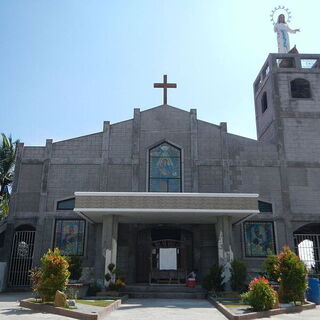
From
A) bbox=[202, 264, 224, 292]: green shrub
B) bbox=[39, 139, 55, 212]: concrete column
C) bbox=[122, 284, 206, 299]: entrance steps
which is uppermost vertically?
bbox=[39, 139, 55, 212]: concrete column

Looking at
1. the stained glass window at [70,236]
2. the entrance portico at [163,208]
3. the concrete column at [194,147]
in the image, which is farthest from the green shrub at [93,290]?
the concrete column at [194,147]

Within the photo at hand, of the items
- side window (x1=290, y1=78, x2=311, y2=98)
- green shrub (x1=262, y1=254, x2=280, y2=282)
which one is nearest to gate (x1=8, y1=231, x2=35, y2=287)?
green shrub (x1=262, y1=254, x2=280, y2=282)

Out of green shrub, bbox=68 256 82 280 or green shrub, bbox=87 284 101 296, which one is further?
green shrub, bbox=68 256 82 280

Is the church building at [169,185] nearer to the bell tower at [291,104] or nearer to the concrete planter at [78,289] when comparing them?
the bell tower at [291,104]

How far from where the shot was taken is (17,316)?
10695 millimetres

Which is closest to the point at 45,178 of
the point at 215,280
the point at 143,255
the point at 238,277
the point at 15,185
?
the point at 15,185

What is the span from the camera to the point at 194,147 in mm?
22891

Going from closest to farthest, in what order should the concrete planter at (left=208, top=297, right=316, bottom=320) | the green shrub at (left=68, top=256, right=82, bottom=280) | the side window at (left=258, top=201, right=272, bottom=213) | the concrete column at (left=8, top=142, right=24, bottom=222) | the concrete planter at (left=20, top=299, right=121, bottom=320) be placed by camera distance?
the concrete planter at (left=20, top=299, right=121, bottom=320), the concrete planter at (left=208, top=297, right=316, bottom=320), the green shrub at (left=68, top=256, right=82, bottom=280), the side window at (left=258, top=201, right=272, bottom=213), the concrete column at (left=8, top=142, right=24, bottom=222)

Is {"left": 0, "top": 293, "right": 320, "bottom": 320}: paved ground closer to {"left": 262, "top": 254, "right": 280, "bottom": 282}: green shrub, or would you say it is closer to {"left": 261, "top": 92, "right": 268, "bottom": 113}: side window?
{"left": 262, "top": 254, "right": 280, "bottom": 282}: green shrub

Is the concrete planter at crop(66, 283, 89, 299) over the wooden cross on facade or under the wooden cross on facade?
under

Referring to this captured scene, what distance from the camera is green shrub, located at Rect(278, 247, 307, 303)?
13359mm

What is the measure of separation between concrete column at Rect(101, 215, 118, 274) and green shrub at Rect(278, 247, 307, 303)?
762cm

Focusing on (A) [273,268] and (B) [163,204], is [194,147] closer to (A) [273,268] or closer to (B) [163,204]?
(B) [163,204]

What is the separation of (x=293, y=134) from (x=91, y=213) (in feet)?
44.9
